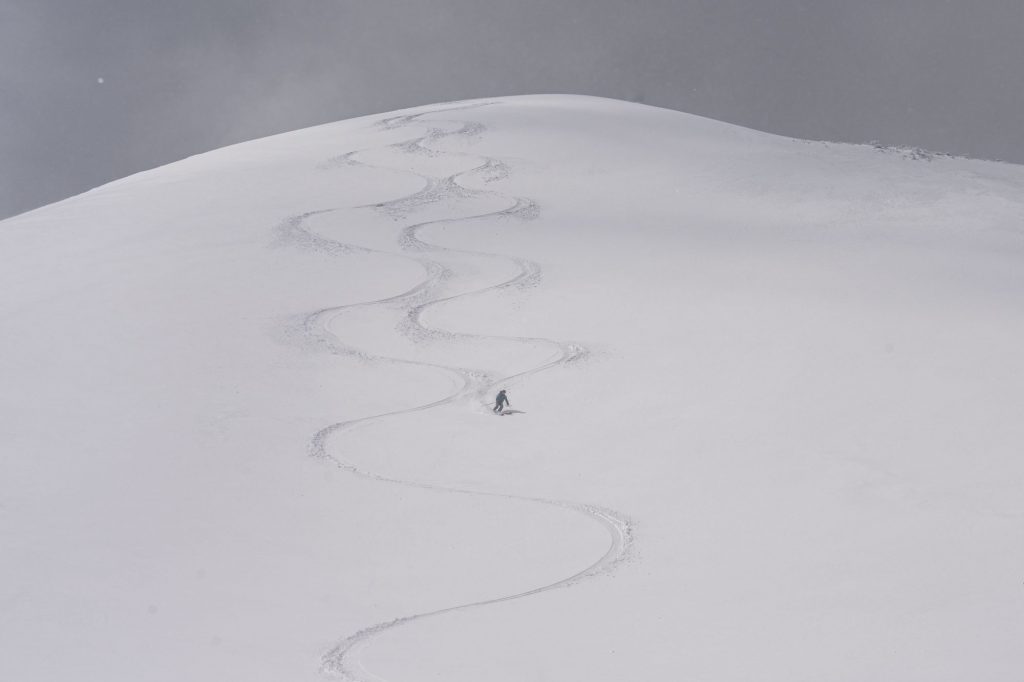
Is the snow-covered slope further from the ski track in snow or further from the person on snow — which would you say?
the person on snow

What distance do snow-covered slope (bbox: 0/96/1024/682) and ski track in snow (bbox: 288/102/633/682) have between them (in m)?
0.06

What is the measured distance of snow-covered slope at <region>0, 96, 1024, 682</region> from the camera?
8.13m

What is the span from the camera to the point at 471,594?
349 inches

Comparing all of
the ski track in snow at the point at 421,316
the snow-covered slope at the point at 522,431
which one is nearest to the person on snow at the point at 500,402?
the snow-covered slope at the point at 522,431

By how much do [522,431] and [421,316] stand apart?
10.8 ft

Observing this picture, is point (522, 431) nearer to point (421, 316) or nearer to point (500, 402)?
point (500, 402)

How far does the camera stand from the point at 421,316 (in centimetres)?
1462

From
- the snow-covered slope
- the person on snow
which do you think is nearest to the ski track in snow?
the snow-covered slope

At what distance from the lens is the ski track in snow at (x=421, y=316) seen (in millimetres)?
8859

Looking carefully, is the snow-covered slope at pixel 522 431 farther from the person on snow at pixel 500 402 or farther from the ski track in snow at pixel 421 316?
the person on snow at pixel 500 402

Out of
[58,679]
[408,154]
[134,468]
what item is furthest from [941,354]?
[408,154]

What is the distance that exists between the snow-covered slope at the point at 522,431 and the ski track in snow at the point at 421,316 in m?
0.06

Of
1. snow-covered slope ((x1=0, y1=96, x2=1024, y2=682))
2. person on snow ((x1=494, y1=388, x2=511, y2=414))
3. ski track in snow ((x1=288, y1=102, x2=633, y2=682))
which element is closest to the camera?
snow-covered slope ((x1=0, y1=96, x2=1024, y2=682))

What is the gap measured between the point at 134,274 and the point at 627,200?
8169 millimetres
